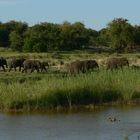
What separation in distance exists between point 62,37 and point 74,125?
5807 cm

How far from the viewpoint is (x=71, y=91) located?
23375 mm

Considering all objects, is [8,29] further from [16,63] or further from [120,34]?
[16,63]

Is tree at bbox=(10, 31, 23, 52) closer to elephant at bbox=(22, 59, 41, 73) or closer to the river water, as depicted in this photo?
elephant at bbox=(22, 59, 41, 73)

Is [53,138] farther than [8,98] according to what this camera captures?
No

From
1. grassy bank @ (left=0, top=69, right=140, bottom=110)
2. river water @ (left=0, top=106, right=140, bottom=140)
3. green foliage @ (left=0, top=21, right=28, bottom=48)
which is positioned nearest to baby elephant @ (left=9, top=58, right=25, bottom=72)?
grassy bank @ (left=0, top=69, right=140, bottom=110)

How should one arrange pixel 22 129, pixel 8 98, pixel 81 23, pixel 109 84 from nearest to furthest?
1. pixel 22 129
2. pixel 8 98
3. pixel 109 84
4. pixel 81 23

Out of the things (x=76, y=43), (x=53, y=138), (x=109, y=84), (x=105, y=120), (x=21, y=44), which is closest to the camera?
(x=53, y=138)

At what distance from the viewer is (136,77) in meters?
25.9

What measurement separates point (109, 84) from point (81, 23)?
7142 cm

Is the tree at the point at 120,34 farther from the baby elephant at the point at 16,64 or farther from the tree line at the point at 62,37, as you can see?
the baby elephant at the point at 16,64

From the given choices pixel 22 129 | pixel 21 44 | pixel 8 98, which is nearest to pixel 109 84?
pixel 8 98

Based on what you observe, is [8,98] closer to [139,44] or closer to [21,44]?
[21,44]

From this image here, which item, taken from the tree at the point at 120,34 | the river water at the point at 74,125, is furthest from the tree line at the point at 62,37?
the river water at the point at 74,125

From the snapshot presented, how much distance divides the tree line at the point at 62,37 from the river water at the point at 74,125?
47.5 metres
